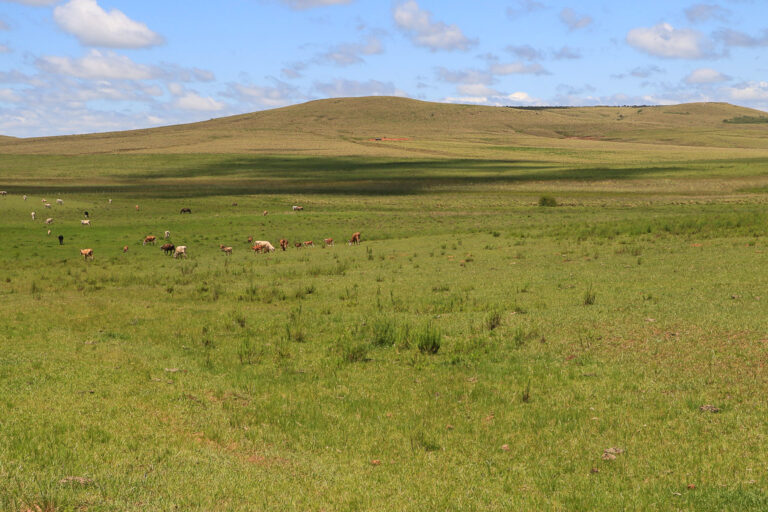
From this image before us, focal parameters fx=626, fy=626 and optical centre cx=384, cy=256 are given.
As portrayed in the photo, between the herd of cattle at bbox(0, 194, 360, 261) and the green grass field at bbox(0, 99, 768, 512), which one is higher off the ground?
the herd of cattle at bbox(0, 194, 360, 261)

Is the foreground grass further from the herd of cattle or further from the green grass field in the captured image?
the herd of cattle

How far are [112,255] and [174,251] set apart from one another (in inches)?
144

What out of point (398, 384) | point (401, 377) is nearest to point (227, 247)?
point (401, 377)

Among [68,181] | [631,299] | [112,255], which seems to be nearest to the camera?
[631,299]

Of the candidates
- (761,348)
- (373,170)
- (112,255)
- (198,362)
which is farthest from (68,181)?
(761,348)

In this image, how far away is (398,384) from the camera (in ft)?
40.1

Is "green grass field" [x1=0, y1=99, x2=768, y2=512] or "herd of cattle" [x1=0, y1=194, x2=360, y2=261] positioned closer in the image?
"green grass field" [x1=0, y1=99, x2=768, y2=512]

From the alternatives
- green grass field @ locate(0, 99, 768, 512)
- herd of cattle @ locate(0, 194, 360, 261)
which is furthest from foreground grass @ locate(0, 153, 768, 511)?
herd of cattle @ locate(0, 194, 360, 261)

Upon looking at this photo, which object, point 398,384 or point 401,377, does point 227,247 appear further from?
point 398,384

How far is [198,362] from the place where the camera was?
1359 cm

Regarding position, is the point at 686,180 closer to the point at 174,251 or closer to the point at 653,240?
the point at 653,240

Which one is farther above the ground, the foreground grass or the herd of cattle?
the herd of cattle

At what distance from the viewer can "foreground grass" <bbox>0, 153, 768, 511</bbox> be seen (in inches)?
301

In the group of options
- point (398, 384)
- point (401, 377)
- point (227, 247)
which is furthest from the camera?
point (227, 247)
